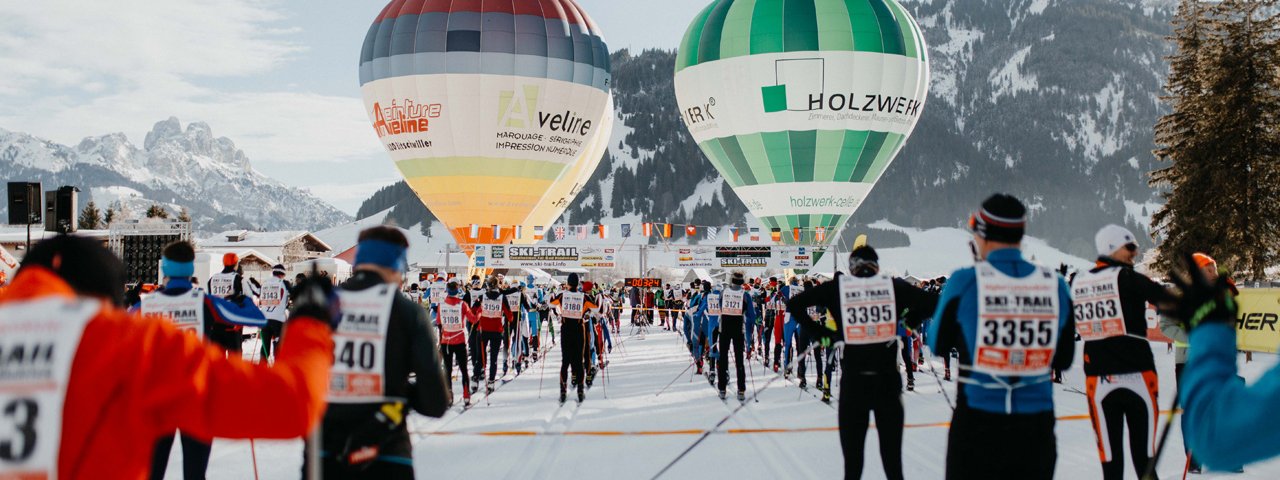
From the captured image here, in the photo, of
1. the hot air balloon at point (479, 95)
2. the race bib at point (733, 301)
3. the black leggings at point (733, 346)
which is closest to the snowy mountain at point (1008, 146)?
the hot air balloon at point (479, 95)

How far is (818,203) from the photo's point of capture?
2866 centimetres

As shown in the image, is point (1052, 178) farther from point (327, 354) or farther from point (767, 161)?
point (327, 354)

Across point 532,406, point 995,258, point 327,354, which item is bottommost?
point 532,406

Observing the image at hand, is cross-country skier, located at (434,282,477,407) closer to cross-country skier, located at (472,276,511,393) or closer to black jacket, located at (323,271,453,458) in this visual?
cross-country skier, located at (472,276,511,393)

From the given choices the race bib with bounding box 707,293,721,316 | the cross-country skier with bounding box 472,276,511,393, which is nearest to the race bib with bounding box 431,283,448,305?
the cross-country skier with bounding box 472,276,511,393

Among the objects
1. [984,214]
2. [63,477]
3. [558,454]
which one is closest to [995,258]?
[984,214]

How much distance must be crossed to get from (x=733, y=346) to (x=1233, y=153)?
65.1ft

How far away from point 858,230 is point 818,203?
125631 millimetres

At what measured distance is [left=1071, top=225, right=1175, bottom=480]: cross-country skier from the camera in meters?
5.43

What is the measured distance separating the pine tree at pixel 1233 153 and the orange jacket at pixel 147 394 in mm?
26707

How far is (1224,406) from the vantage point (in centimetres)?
193

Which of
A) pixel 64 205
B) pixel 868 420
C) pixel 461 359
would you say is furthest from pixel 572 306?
pixel 64 205

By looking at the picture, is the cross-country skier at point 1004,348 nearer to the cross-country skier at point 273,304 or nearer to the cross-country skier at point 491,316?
the cross-country skier at point 491,316

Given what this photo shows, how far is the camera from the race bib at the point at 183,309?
19.9 ft
